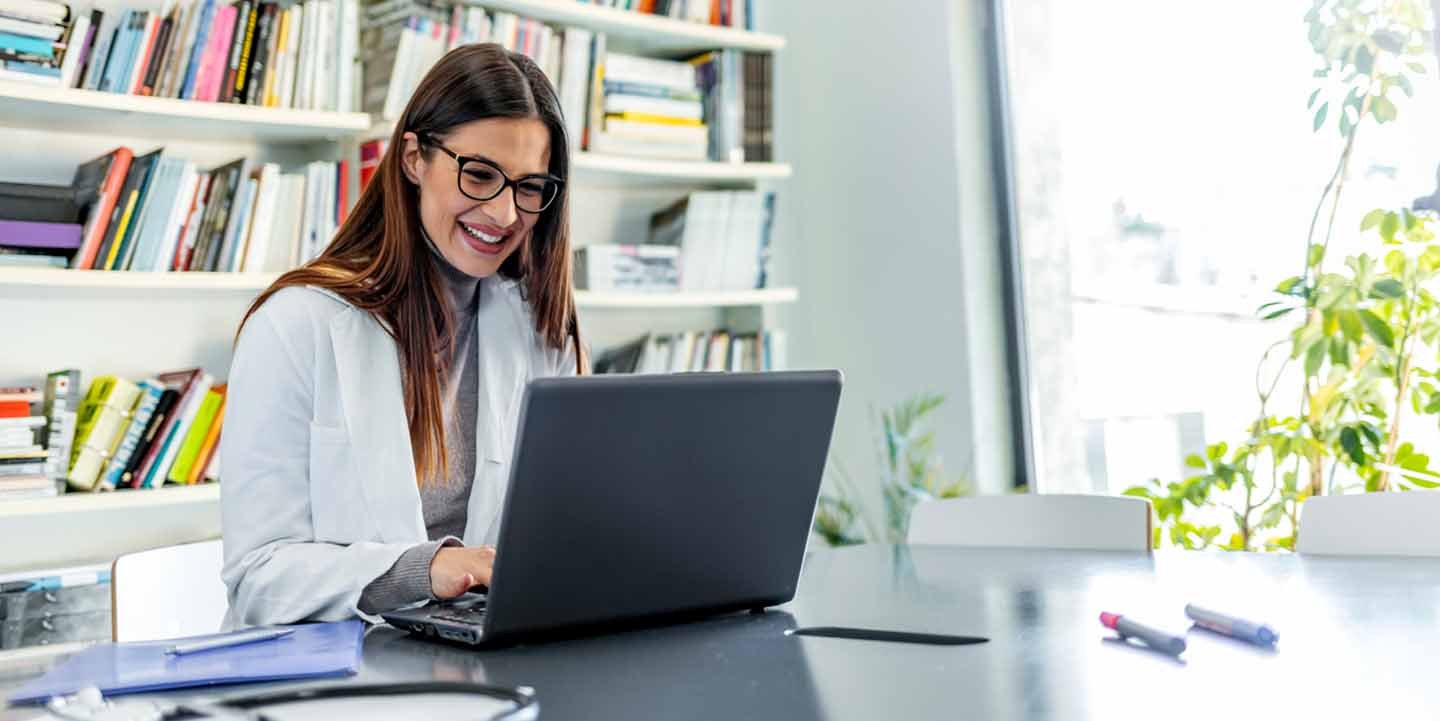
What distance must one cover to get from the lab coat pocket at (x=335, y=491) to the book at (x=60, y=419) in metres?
1.16

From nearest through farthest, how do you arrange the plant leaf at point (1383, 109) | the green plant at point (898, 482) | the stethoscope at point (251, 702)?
the stethoscope at point (251, 702), the plant leaf at point (1383, 109), the green plant at point (898, 482)

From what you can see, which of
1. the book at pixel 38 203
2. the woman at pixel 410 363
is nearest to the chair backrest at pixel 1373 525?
the woman at pixel 410 363

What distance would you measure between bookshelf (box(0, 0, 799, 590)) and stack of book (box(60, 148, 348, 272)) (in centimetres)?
5

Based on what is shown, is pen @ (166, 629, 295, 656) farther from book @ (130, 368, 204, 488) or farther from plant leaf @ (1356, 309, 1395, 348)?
plant leaf @ (1356, 309, 1395, 348)

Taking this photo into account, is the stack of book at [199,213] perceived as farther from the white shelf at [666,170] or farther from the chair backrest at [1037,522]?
the chair backrest at [1037,522]

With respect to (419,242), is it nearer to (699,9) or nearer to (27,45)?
(27,45)

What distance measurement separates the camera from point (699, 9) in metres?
3.33

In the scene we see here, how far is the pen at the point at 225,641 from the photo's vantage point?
3.42ft

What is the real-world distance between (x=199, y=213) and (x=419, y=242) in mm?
1084

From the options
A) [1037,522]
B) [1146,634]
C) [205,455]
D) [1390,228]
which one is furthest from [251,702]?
[1390,228]

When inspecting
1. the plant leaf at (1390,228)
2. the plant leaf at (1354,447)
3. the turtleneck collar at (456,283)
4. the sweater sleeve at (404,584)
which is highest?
the turtleneck collar at (456,283)

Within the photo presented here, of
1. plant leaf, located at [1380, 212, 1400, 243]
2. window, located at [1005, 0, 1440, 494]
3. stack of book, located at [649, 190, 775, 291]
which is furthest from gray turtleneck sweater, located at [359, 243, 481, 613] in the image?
window, located at [1005, 0, 1440, 494]

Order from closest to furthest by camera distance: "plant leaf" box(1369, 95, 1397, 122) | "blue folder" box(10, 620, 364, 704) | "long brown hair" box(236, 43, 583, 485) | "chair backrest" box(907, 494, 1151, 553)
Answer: "blue folder" box(10, 620, 364, 704)
"long brown hair" box(236, 43, 583, 485)
"chair backrest" box(907, 494, 1151, 553)
"plant leaf" box(1369, 95, 1397, 122)

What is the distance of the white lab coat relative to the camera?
129 cm
